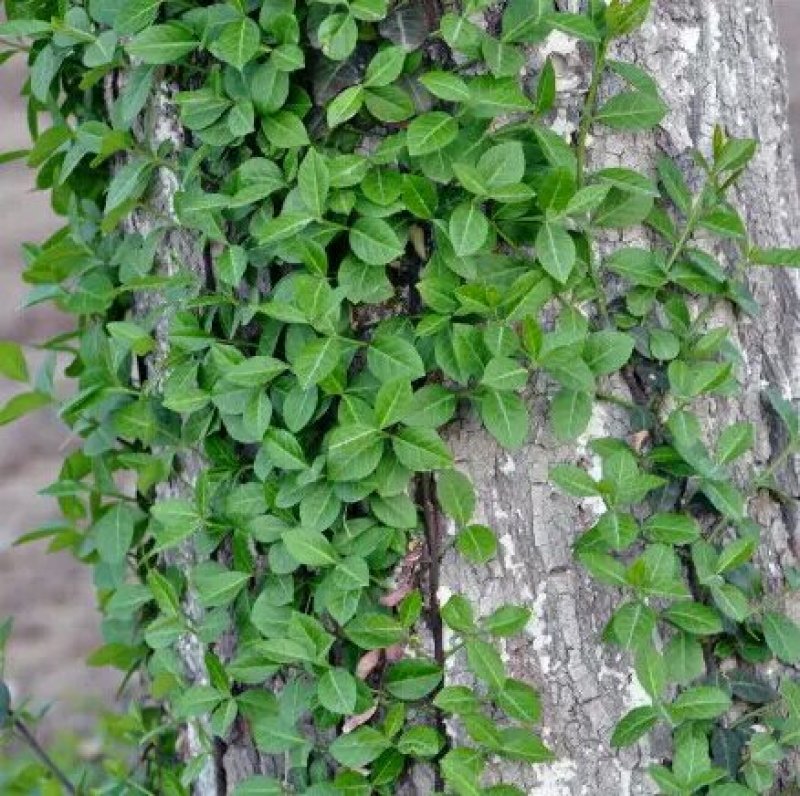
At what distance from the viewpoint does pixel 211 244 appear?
158cm

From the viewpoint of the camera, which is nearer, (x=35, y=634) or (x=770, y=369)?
(x=770, y=369)

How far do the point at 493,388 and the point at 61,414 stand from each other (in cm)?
61

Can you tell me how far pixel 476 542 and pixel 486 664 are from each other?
129 mm

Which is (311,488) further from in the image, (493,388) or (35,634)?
(35,634)

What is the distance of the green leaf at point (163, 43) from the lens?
4.84 feet

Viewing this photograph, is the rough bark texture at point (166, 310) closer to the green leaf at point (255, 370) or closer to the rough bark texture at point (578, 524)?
the green leaf at point (255, 370)

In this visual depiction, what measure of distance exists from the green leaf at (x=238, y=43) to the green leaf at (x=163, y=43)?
6cm

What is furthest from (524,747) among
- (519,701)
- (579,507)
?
(579,507)

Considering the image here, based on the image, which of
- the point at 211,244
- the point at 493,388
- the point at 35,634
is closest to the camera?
the point at 493,388

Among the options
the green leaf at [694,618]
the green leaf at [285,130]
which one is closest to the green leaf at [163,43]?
the green leaf at [285,130]

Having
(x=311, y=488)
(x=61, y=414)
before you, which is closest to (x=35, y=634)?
(x=61, y=414)

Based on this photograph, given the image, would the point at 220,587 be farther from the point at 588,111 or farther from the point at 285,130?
the point at 588,111

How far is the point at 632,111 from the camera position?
147 centimetres

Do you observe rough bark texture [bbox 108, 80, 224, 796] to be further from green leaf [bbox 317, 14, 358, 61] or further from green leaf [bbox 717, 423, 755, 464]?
green leaf [bbox 717, 423, 755, 464]
